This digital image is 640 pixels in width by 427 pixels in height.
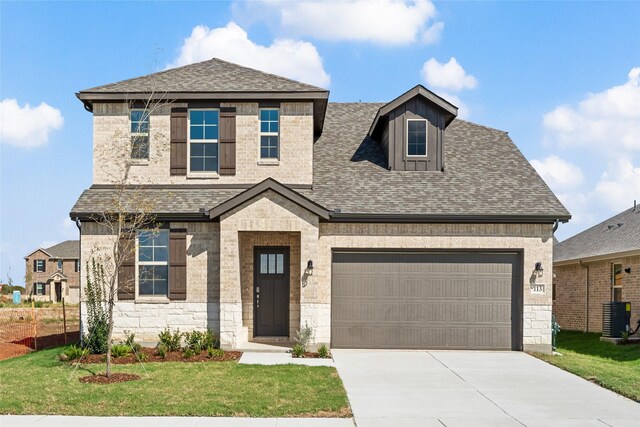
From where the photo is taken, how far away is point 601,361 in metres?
15.7

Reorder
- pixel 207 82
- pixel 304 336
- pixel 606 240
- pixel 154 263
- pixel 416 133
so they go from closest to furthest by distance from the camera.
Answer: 1. pixel 304 336
2. pixel 154 263
3. pixel 207 82
4. pixel 416 133
5. pixel 606 240

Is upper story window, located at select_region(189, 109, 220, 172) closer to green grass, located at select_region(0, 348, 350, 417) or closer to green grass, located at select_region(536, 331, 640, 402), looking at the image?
green grass, located at select_region(0, 348, 350, 417)

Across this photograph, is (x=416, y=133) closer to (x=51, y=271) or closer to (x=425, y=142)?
(x=425, y=142)

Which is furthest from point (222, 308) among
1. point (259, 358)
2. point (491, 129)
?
point (491, 129)

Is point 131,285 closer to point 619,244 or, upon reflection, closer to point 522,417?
point 522,417

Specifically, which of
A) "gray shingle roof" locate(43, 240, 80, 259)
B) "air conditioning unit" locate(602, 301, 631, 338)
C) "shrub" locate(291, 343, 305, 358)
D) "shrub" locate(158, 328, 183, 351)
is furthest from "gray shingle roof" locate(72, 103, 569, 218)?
"gray shingle roof" locate(43, 240, 80, 259)

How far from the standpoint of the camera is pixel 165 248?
16.2m

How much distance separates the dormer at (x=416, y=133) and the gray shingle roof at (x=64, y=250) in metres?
50.6

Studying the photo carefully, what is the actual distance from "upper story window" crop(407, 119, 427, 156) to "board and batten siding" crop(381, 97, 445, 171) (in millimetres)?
109

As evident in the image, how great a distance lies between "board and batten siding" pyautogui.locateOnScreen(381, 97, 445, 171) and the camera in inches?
717

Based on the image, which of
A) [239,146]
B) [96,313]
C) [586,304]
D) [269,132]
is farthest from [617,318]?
[96,313]

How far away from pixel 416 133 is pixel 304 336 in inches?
277

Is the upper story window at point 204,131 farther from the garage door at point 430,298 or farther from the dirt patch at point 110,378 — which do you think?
the dirt patch at point 110,378

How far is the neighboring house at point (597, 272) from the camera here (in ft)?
64.0
